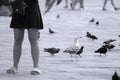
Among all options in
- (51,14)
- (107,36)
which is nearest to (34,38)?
(107,36)

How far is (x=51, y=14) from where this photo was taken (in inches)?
1246

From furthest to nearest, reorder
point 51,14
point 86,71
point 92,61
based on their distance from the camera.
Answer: point 51,14 → point 92,61 → point 86,71

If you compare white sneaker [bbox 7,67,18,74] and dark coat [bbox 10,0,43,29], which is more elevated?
dark coat [bbox 10,0,43,29]

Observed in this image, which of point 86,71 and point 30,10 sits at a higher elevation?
point 30,10

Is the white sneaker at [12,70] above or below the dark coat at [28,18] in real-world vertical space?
below

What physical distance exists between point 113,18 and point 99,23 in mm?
2381

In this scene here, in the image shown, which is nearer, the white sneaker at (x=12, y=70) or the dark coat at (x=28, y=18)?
the dark coat at (x=28, y=18)

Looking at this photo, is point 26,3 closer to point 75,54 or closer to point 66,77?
point 66,77

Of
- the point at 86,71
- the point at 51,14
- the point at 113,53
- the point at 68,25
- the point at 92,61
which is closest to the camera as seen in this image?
the point at 86,71

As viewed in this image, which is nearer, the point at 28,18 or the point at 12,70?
the point at 28,18

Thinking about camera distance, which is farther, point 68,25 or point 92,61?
point 68,25

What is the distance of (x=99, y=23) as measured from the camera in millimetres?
26578

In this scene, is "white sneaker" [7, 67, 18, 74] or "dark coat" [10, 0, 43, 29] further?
"white sneaker" [7, 67, 18, 74]

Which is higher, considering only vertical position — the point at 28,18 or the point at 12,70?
the point at 28,18
